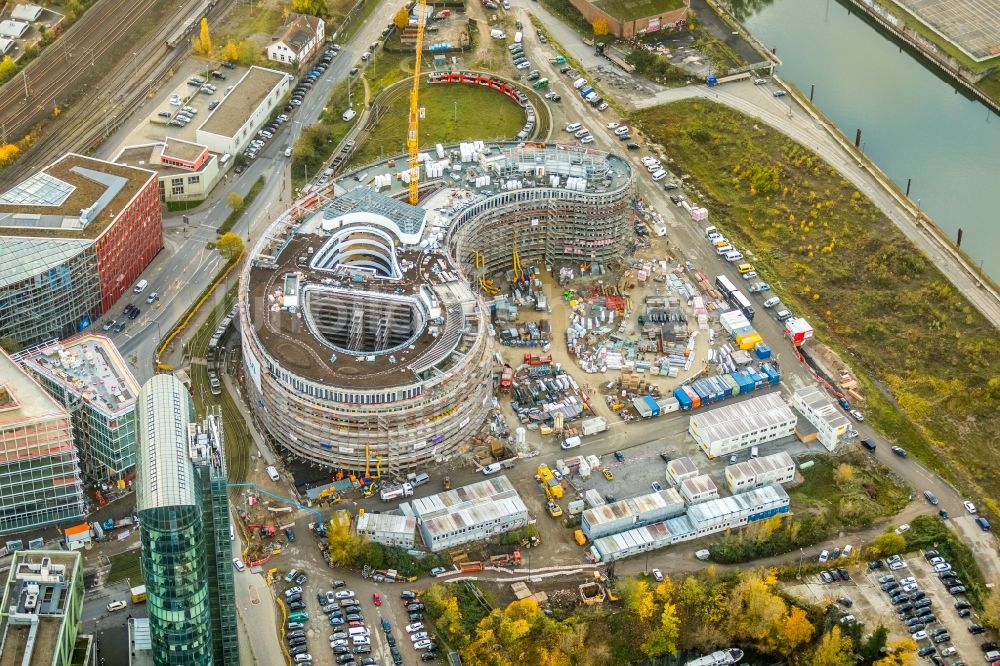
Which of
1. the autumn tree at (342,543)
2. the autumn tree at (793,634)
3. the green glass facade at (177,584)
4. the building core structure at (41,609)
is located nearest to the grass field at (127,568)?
the building core structure at (41,609)

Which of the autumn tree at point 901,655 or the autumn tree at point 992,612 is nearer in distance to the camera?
the autumn tree at point 901,655

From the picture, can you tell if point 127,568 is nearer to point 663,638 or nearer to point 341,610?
point 341,610

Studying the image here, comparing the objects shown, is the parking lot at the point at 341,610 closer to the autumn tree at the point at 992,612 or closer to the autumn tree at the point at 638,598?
the autumn tree at the point at 638,598

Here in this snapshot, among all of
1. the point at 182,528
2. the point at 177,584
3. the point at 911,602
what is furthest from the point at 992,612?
the point at 182,528

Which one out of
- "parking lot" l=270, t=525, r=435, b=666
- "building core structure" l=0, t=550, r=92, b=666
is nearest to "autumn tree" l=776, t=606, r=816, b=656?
"parking lot" l=270, t=525, r=435, b=666

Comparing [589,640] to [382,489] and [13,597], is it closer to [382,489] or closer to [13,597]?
[382,489]

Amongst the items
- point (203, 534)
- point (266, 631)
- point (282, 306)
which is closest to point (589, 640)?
point (266, 631)
